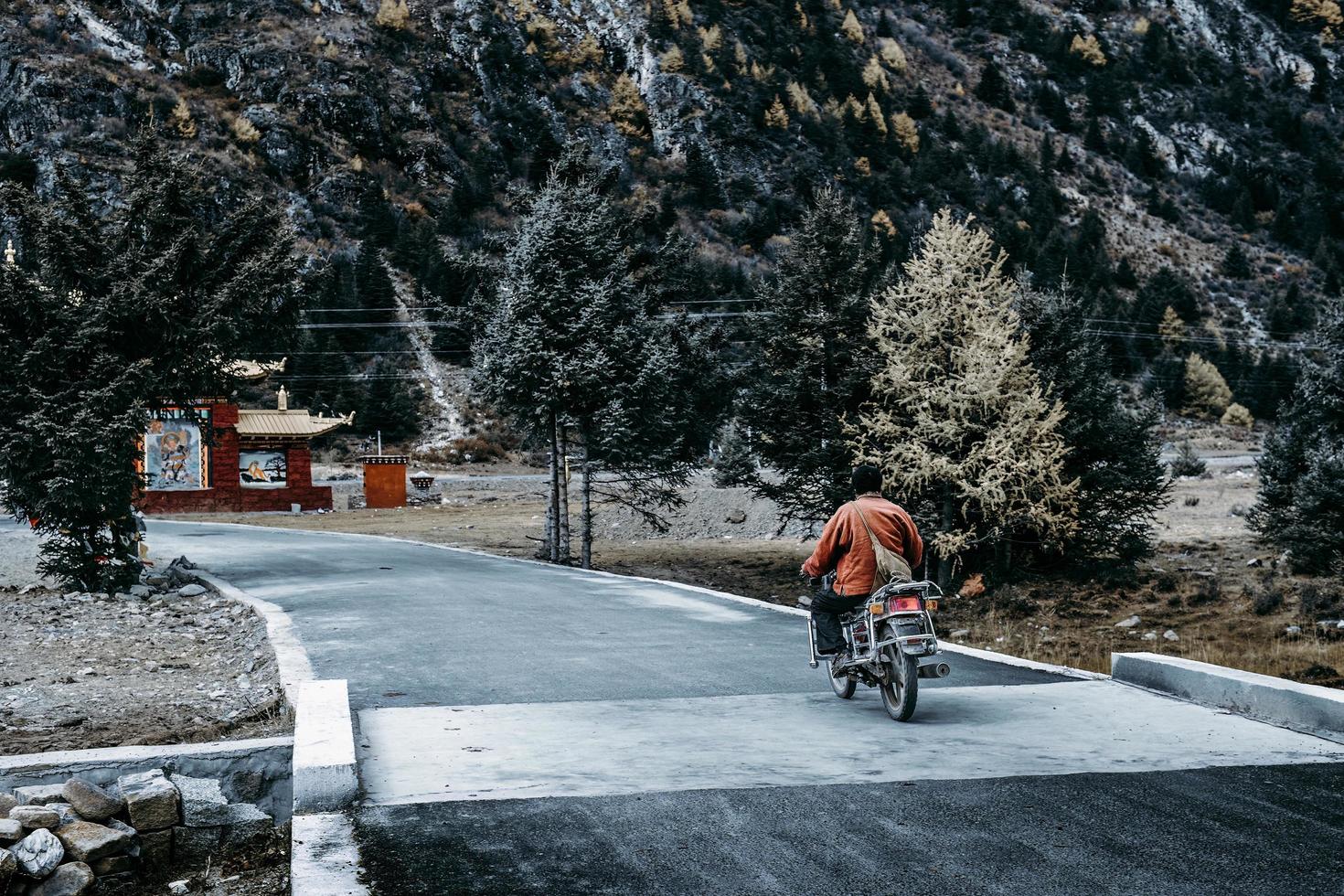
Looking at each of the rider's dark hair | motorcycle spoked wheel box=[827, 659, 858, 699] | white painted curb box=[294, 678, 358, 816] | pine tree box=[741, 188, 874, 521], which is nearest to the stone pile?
white painted curb box=[294, 678, 358, 816]

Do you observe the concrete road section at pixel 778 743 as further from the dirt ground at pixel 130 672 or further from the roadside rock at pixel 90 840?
the dirt ground at pixel 130 672

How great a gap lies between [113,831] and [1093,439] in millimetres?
24126

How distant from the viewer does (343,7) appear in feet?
421

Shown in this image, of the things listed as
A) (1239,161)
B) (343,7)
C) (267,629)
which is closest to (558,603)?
(267,629)

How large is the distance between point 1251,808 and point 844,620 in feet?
10.3

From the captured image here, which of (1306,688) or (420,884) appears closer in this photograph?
(420,884)

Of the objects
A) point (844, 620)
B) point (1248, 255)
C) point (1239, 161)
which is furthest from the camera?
point (1239, 161)

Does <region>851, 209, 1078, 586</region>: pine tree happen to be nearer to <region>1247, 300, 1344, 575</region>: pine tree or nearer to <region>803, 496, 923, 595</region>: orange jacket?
<region>1247, 300, 1344, 575</region>: pine tree

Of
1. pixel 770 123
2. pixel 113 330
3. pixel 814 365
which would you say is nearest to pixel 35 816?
pixel 113 330

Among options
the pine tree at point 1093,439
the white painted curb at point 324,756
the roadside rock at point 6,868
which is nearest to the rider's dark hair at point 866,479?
the white painted curb at point 324,756

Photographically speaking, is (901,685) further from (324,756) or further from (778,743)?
(324,756)

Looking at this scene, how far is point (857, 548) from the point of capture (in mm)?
7961

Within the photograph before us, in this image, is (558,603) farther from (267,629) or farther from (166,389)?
(166,389)

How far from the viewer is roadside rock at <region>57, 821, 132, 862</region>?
531 cm
